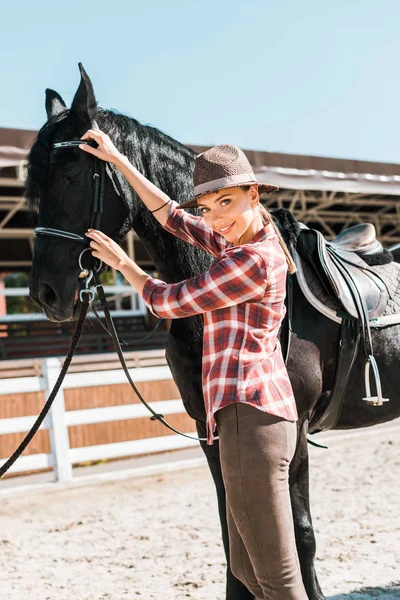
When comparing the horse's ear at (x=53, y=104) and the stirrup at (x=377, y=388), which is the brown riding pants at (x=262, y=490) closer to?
the stirrup at (x=377, y=388)

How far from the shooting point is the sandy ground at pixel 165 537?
11.6ft

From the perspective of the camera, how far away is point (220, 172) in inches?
68.1

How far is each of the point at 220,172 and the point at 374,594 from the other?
2410mm

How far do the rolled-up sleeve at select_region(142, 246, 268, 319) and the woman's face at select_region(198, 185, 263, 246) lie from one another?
0.26 feet

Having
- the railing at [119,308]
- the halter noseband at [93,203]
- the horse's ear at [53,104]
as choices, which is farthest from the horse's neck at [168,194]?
the railing at [119,308]

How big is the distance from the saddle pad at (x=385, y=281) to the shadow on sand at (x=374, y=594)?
1402 mm

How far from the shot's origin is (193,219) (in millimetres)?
2131

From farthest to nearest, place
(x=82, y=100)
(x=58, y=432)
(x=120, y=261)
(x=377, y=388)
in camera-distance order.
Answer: (x=58, y=432)
(x=377, y=388)
(x=82, y=100)
(x=120, y=261)

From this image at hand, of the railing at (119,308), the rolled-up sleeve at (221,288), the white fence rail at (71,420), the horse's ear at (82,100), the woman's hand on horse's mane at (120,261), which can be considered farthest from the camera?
the railing at (119,308)

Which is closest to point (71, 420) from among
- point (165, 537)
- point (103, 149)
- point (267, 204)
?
point (165, 537)

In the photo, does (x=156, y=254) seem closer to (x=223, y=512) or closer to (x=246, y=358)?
(x=246, y=358)

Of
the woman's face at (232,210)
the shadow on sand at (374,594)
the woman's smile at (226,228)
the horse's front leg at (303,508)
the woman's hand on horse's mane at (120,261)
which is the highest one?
the woman's face at (232,210)

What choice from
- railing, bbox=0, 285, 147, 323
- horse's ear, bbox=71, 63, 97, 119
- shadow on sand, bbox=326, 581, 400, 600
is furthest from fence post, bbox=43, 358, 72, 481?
horse's ear, bbox=71, 63, 97, 119

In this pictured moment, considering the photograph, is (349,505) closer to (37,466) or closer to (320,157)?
(37,466)
